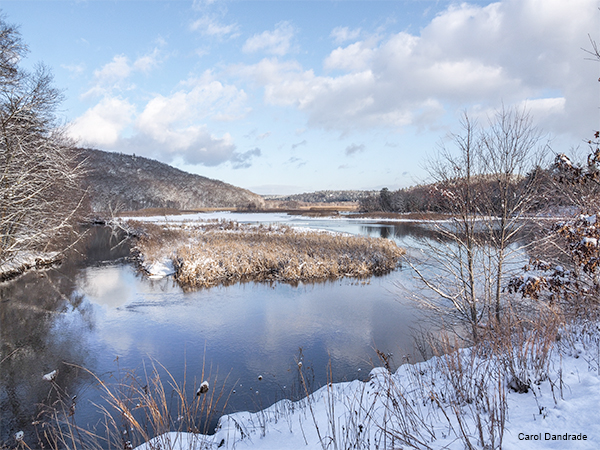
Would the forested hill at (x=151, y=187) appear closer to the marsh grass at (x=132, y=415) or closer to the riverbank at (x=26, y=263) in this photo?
the riverbank at (x=26, y=263)

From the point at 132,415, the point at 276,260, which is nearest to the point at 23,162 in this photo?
the point at 132,415

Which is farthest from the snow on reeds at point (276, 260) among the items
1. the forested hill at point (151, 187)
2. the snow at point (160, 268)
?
the forested hill at point (151, 187)

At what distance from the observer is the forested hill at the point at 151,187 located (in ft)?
275

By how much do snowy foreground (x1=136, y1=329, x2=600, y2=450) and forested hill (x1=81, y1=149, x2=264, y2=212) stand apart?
82.7m

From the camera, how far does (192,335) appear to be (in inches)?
314

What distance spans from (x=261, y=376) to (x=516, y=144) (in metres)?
6.38

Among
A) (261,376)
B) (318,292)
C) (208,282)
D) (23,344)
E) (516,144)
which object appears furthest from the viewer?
(208,282)

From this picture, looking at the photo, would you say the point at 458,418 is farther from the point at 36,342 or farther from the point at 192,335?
the point at 36,342

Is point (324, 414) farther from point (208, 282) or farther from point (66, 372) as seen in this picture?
point (208, 282)

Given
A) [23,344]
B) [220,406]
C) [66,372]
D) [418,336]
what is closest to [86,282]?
[23,344]

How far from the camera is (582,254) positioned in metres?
4.80

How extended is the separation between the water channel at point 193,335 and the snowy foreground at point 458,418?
920mm

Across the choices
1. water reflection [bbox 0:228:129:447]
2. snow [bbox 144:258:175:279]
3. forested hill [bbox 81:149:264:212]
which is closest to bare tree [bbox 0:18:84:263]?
water reflection [bbox 0:228:129:447]

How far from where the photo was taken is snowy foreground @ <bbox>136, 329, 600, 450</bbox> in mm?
2629
